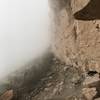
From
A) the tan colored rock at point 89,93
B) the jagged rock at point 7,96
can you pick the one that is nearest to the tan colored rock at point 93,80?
the tan colored rock at point 89,93

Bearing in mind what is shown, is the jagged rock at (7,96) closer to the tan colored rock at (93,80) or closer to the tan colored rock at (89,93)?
the tan colored rock at (89,93)

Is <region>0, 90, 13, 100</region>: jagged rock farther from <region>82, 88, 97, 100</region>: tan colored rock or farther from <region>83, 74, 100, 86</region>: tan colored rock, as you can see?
<region>83, 74, 100, 86</region>: tan colored rock

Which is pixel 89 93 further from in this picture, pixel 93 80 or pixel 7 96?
pixel 7 96

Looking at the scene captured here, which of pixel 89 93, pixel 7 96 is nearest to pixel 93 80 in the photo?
pixel 89 93

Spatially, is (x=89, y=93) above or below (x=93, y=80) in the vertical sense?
below

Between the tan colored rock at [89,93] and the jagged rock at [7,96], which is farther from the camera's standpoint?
the jagged rock at [7,96]

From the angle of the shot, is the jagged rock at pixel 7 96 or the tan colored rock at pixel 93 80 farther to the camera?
the jagged rock at pixel 7 96

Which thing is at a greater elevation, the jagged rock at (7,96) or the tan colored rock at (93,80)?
the tan colored rock at (93,80)

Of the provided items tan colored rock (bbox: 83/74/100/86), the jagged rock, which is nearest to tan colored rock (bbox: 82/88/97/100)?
tan colored rock (bbox: 83/74/100/86)

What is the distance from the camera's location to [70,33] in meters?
12.0

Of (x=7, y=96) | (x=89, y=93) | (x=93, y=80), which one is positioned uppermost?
(x=93, y=80)

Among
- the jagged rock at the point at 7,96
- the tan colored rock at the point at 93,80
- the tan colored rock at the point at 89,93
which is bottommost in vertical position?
the jagged rock at the point at 7,96

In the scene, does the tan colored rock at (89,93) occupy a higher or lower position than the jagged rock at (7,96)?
higher

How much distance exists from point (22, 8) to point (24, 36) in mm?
2571
